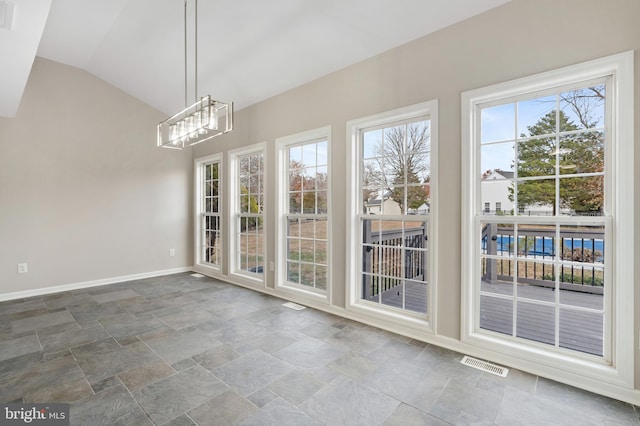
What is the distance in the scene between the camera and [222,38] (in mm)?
3416

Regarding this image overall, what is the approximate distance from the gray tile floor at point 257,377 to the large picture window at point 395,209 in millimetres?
478

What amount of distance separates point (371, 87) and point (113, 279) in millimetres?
4885

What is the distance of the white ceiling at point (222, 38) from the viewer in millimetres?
2594

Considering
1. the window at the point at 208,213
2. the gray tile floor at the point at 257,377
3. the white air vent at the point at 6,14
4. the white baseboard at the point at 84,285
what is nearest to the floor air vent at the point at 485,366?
the gray tile floor at the point at 257,377

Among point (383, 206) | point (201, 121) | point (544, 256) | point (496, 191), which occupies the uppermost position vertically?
point (201, 121)

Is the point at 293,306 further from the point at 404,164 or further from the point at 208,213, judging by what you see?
the point at 208,213

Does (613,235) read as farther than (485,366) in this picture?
No

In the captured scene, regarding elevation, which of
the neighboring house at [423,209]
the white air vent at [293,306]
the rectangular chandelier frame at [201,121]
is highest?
the rectangular chandelier frame at [201,121]

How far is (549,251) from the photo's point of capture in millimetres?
2404

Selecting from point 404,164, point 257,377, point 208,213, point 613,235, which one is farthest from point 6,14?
point 613,235

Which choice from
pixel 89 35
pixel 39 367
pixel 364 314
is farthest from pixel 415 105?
pixel 89 35

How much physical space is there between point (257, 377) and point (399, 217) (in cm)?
192

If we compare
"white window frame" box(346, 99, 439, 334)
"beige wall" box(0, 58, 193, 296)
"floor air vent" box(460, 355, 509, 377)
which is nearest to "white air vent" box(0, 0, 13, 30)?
"white window frame" box(346, 99, 439, 334)

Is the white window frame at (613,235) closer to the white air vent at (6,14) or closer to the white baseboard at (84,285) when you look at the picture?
the white air vent at (6,14)
